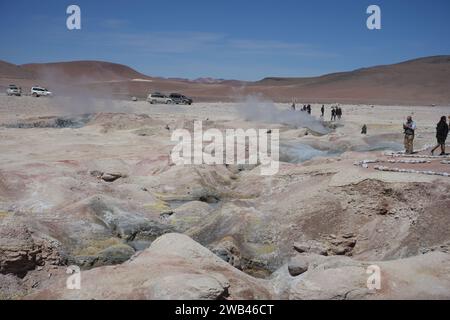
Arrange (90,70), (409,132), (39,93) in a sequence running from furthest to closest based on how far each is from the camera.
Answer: (90,70) → (39,93) → (409,132)

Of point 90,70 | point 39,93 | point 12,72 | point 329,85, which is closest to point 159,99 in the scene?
point 39,93

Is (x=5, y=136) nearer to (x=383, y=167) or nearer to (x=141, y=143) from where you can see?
(x=141, y=143)

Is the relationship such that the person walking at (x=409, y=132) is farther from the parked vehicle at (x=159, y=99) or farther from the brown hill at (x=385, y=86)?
the brown hill at (x=385, y=86)

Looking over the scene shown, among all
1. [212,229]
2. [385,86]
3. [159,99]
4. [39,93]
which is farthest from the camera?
[385,86]

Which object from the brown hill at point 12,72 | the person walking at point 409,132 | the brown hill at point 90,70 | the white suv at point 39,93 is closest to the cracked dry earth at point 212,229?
the person walking at point 409,132

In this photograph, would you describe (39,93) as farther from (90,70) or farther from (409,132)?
(90,70)

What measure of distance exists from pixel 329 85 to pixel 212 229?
8276 cm

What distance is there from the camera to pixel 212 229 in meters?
10.8

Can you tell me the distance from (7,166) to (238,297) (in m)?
9.17

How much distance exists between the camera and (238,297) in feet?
21.6

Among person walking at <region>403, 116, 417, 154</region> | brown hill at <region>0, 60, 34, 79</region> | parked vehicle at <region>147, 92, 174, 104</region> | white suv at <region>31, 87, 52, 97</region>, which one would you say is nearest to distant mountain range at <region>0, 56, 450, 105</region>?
brown hill at <region>0, 60, 34, 79</region>

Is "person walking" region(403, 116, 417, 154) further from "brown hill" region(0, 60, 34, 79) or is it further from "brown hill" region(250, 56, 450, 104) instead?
"brown hill" region(0, 60, 34, 79)

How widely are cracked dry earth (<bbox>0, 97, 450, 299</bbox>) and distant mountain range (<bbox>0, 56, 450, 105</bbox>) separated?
157 feet

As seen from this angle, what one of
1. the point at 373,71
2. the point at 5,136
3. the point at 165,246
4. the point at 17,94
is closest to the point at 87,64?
the point at 373,71
